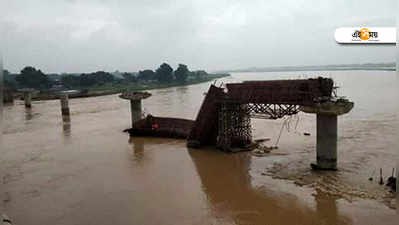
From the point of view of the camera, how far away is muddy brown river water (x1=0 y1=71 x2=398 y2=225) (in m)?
14.7

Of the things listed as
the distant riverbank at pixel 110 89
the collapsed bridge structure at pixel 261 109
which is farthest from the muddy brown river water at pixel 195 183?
the distant riverbank at pixel 110 89

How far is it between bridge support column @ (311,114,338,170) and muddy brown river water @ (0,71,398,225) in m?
0.72

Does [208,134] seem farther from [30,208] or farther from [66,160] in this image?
[30,208]

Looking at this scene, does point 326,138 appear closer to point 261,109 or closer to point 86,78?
point 261,109

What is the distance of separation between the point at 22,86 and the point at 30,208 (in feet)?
405

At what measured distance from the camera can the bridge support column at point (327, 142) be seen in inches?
759

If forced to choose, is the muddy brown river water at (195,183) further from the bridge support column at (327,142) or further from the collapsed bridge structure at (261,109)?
the collapsed bridge structure at (261,109)

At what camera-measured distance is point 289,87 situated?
67.9 ft

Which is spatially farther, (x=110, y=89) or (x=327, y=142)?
(x=110, y=89)

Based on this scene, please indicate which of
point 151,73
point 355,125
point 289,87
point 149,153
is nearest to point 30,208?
point 149,153

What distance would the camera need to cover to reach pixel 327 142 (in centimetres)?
1934

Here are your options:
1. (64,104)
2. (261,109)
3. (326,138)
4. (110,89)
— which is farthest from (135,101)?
(110,89)

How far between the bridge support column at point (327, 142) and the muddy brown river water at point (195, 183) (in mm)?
716

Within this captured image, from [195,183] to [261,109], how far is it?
23.4 ft
